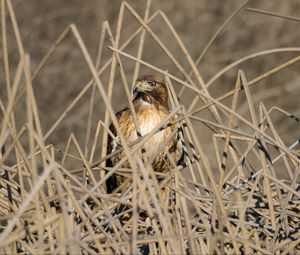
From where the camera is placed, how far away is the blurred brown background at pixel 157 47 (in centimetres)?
1098

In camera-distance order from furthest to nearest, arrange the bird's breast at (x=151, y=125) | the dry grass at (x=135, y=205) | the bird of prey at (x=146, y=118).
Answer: the bird of prey at (x=146, y=118) → the bird's breast at (x=151, y=125) → the dry grass at (x=135, y=205)

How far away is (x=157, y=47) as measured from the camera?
13.4 m

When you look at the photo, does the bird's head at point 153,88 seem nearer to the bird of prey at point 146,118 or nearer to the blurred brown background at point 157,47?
the bird of prey at point 146,118

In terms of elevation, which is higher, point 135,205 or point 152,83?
point 152,83

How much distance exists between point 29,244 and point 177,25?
9.70m

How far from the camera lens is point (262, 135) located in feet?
15.3

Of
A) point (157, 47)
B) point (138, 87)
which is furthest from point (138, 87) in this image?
→ point (157, 47)

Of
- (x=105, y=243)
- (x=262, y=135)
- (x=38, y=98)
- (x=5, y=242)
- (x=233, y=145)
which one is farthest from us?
(x=38, y=98)

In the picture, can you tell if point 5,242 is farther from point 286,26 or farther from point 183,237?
point 286,26

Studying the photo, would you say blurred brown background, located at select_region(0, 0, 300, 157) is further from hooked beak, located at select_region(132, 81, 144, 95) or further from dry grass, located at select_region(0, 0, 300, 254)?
dry grass, located at select_region(0, 0, 300, 254)

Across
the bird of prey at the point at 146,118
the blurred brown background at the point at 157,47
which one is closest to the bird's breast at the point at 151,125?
the bird of prey at the point at 146,118

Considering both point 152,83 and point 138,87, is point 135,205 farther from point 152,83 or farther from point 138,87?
point 152,83

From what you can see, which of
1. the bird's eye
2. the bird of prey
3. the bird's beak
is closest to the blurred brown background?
the bird of prey

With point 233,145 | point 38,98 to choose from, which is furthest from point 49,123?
point 233,145
